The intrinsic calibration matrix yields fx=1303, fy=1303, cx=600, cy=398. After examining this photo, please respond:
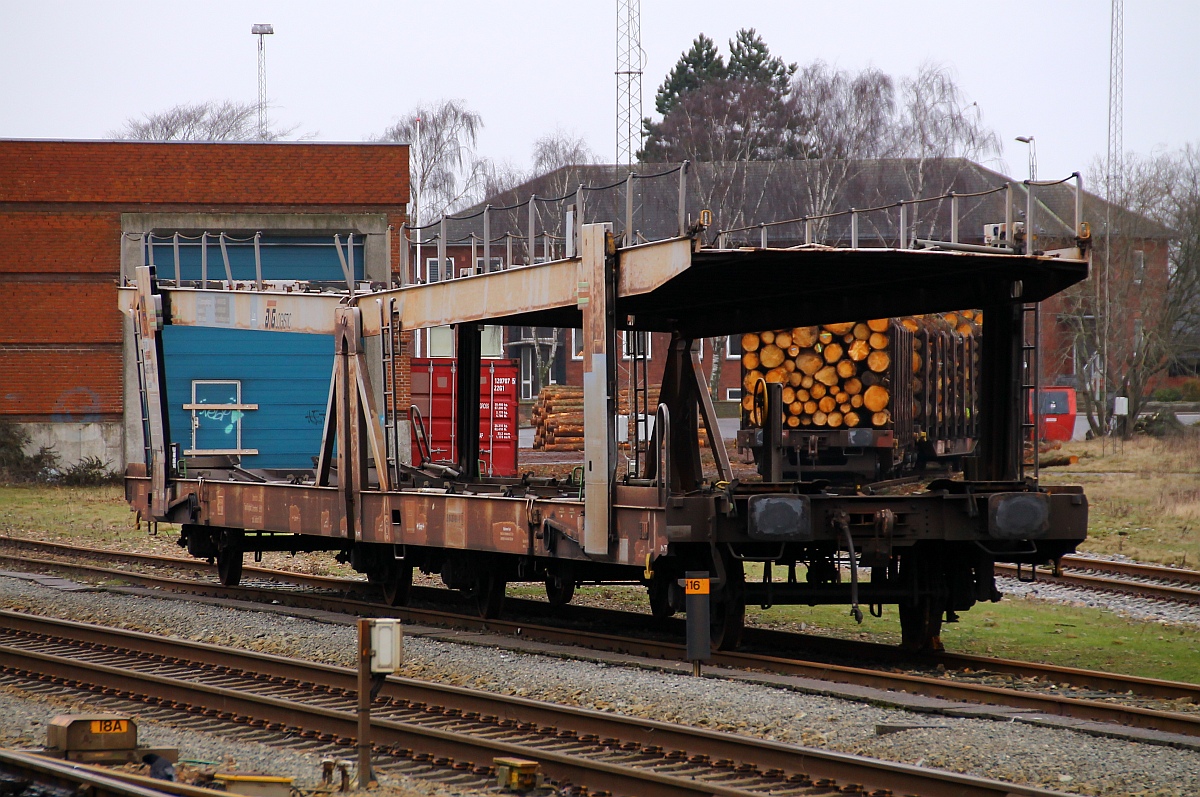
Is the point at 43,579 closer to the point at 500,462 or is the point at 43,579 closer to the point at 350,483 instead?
the point at 350,483

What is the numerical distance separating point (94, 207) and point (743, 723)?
1035 inches

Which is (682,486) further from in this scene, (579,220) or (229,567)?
(229,567)

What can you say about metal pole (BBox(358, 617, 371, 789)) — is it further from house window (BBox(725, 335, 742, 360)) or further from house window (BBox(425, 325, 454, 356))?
house window (BBox(725, 335, 742, 360))

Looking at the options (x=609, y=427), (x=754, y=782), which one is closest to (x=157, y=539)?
(x=609, y=427)

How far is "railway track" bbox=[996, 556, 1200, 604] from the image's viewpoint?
14.9 m

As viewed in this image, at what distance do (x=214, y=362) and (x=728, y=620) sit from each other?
67.5ft

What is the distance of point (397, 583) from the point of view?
14.2 meters

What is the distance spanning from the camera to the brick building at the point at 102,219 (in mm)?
30047

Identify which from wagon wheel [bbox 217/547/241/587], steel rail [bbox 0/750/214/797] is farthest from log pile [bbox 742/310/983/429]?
steel rail [bbox 0/750/214/797]

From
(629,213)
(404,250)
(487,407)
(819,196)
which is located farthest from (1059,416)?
(629,213)

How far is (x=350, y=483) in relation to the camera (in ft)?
44.0

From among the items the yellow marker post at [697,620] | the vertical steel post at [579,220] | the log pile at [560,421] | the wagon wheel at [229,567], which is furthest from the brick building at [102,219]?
the yellow marker post at [697,620]

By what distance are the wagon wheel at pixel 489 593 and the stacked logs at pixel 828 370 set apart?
9970 millimetres

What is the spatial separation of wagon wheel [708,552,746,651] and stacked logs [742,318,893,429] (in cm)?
1155
